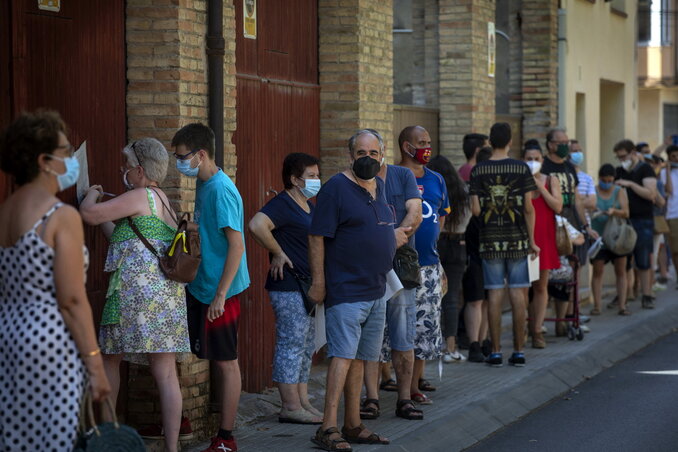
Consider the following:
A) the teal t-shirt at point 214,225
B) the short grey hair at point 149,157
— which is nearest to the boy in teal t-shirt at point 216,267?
the teal t-shirt at point 214,225

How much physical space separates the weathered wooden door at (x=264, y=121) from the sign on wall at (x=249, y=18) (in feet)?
0.16

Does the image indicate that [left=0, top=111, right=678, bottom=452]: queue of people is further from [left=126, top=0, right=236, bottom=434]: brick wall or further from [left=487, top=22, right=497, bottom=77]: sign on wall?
[left=487, top=22, right=497, bottom=77]: sign on wall

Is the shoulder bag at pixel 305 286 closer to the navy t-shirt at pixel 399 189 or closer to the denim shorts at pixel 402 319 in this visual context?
the denim shorts at pixel 402 319

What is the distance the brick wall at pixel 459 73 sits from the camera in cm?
1536

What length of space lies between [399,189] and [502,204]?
2.65 m

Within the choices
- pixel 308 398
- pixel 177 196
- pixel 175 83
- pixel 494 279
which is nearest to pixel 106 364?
pixel 177 196

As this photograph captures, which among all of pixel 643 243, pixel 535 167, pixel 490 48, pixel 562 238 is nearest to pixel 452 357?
pixel 562 238

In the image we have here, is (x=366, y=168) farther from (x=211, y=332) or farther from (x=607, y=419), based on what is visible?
(x=607, y=419)

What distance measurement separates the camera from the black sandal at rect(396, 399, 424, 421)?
9.45m

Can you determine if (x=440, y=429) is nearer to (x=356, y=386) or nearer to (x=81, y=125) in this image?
(x=356, y=386)

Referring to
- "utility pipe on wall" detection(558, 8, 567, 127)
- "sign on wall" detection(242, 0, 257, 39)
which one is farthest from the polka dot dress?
"utility pipe on wall" detection(558, 8, 567, 127)

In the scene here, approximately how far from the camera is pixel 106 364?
7.86 meters

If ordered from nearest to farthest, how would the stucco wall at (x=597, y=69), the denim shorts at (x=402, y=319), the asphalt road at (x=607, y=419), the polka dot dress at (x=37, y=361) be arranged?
1. the polka dot dress at (x=37, y=361)
2. the asphalt road at (x=607, y=419)
3. the denim shorts at (x=402, y=319)
4. the stucco wall at (x=597, y=69)

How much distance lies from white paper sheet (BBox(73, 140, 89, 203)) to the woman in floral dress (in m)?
0.07
